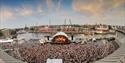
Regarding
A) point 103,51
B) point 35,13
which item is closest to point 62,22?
point 35,13

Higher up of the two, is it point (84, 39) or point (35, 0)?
point (35, 0)

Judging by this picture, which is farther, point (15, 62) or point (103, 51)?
point (103, 51)

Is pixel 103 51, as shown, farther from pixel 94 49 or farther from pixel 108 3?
pixel 108 3

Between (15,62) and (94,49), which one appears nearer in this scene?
(15,62)

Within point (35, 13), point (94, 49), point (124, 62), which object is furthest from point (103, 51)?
point (35, 13)

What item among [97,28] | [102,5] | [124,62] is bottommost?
[124,62]

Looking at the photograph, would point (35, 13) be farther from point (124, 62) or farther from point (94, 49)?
point (124, 62)
